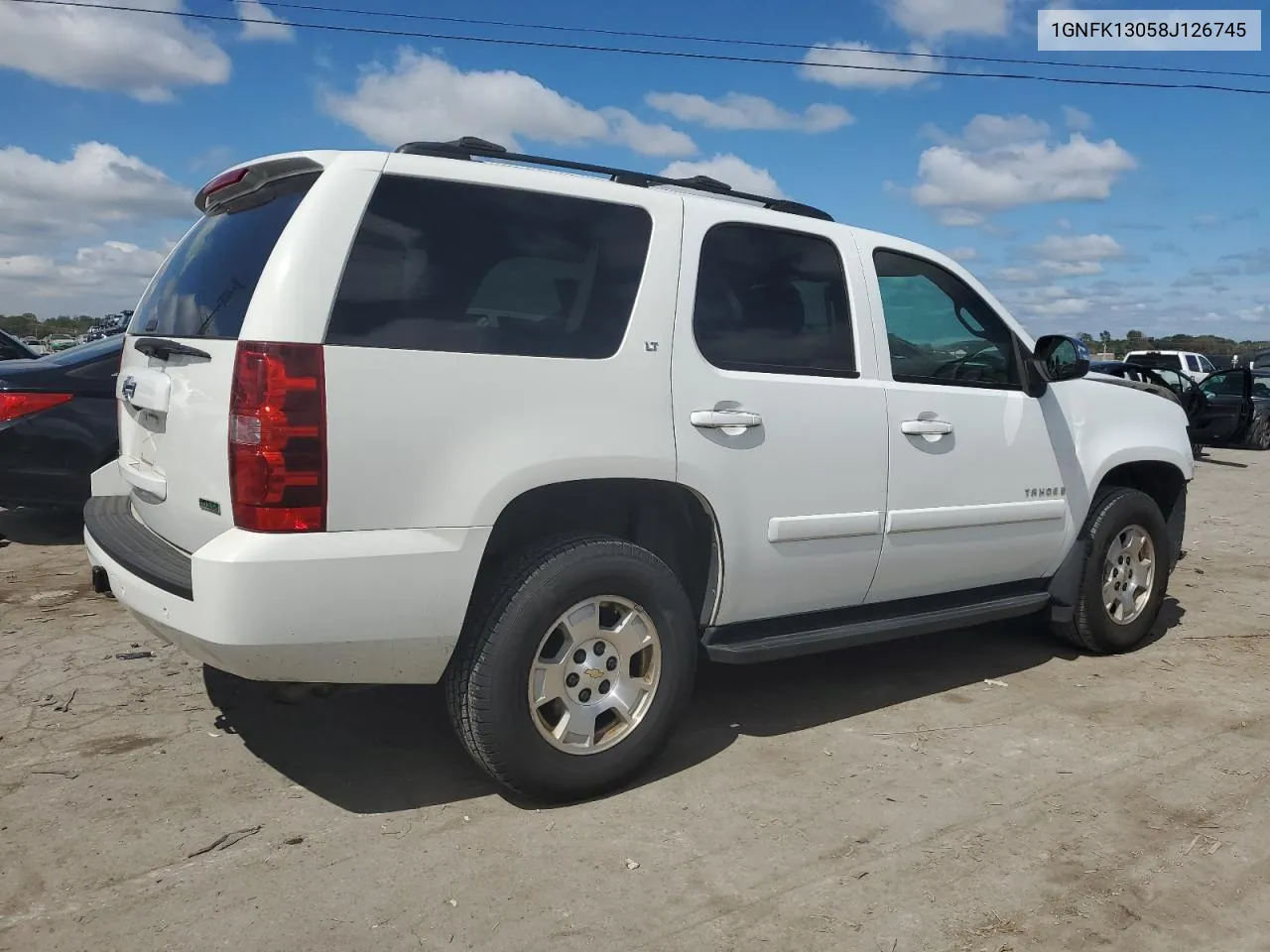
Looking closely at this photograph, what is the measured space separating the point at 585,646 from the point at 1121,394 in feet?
10.8

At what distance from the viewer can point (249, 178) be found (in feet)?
10.8

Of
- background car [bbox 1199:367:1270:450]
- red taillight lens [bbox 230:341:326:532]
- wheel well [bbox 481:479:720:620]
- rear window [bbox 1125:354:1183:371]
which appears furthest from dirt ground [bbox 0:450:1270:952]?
rear window [bbox 1125:354:1183:371]

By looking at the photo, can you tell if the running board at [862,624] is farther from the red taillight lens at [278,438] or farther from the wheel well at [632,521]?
the red taillight lens at [278,438]

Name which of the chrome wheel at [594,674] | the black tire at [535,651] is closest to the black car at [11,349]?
the black tire at [535,651]

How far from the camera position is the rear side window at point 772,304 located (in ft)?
11.8

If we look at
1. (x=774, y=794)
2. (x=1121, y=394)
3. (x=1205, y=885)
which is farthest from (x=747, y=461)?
(x=1121, y=394)

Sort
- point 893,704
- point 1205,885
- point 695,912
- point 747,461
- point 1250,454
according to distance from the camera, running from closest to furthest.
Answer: point 695,912 → point 1205,885 → point 747,461 → point 893,704 → point 1250,454

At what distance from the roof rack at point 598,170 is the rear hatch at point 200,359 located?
37 centimetres

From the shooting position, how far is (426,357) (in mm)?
2916

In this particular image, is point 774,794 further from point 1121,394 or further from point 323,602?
point 1121,394

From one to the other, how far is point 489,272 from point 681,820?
1.80 metres

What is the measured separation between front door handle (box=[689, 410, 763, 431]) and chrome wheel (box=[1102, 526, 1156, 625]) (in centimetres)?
248

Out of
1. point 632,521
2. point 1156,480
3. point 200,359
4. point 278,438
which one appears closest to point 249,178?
point 200,359

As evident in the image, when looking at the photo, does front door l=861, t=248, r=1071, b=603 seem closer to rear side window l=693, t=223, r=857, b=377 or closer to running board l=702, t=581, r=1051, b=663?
running board l=702, t=581, r=1051, b=663
